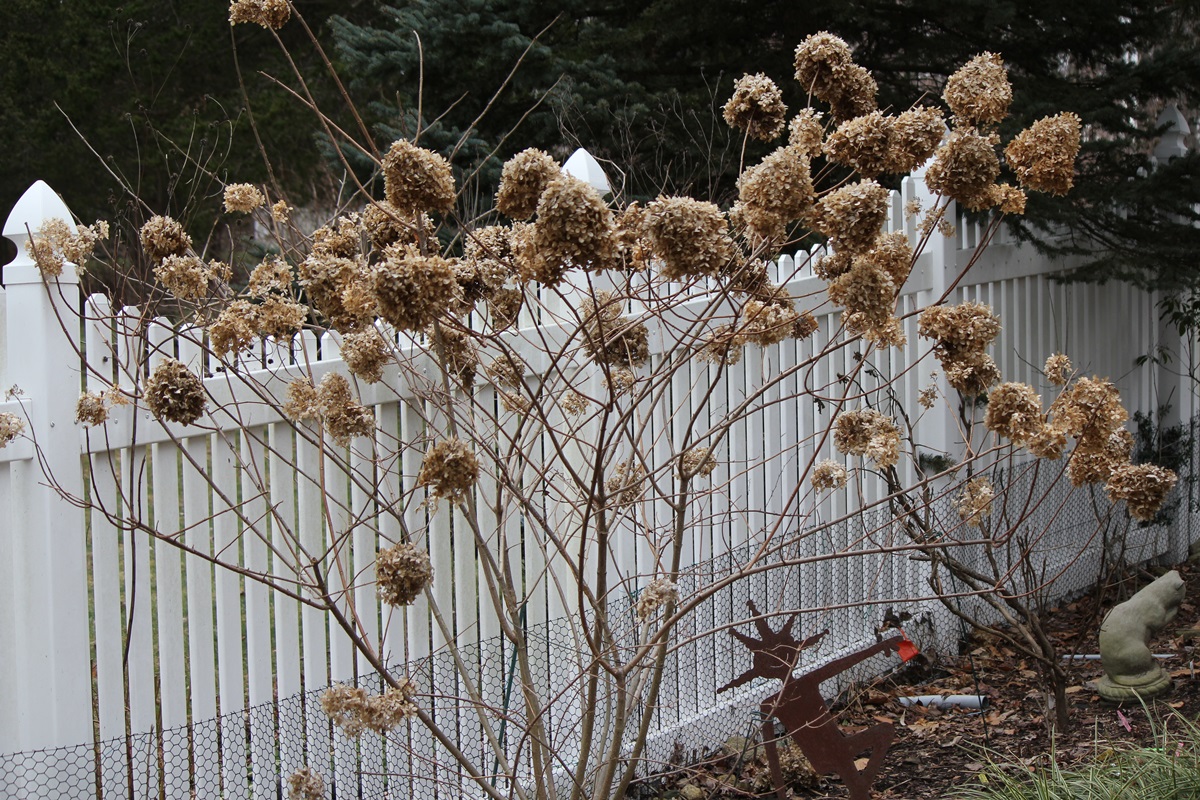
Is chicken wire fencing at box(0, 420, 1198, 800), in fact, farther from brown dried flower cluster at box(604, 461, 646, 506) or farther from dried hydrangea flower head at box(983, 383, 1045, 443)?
brown dried flower cluster at box(604, 461, 646, 506)

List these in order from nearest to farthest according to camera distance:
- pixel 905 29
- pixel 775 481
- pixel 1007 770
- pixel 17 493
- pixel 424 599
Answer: pixel 17 493
pixel 424 599
pixel 1007 770
pixel 775 481
pixel 905 29

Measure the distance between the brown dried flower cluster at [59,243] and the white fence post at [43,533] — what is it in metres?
0.05

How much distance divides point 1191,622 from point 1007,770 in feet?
6.56

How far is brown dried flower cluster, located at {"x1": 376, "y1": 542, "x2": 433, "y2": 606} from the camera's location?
7.21 ft

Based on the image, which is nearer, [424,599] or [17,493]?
[17,493]

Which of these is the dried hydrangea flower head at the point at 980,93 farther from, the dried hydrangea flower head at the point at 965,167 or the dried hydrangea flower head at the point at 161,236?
the dried hydrangea flower head at the point at 161,236

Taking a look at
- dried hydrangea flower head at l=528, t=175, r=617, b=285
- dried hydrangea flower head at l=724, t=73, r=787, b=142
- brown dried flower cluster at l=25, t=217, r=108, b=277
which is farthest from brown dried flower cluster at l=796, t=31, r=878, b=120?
brown dried flower cluster at l=25, t=217, r=108, b=277

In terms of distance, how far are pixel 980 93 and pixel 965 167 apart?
0.74 feet

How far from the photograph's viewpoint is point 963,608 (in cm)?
509

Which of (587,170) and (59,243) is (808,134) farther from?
(59,243)

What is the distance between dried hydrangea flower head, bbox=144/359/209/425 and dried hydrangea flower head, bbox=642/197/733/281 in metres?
0.98

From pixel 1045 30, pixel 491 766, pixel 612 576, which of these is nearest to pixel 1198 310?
pixel 1045 30

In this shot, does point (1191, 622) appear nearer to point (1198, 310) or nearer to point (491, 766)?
point (1198, 310)

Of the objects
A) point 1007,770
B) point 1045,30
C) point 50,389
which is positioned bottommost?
point 1007,770
